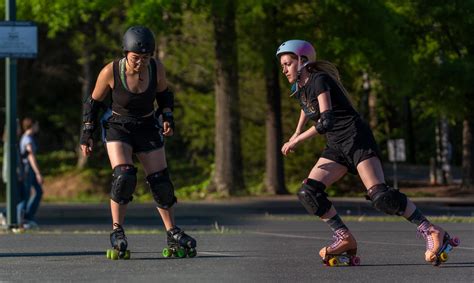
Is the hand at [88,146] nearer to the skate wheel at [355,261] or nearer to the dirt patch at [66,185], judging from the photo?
the skate wheel at [355,261]

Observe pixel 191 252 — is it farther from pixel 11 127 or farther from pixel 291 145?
pixel 11 127

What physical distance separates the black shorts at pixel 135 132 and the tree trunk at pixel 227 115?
60.8 ft

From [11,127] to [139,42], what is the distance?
6693mm

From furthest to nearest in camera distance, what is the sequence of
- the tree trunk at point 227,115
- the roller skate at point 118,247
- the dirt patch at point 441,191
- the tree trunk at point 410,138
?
the tree trunk at point 410,138 → the dirt patch at point 441,191 → the tree trunk at point 227,115 → the roller skate at point 118,247

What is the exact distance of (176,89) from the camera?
118 ft

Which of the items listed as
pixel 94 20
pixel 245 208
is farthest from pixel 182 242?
pixel 94 20

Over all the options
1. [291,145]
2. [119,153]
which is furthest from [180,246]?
[291,145]

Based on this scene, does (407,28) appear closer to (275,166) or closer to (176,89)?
(275,166)

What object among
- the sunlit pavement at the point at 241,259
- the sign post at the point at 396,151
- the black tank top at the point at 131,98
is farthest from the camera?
the sign post at the point at 396,151

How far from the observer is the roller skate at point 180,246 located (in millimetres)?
10398

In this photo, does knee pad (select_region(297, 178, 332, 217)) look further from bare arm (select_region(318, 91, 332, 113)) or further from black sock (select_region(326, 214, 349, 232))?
bare arm (select_region(318, 91, 332, 113))

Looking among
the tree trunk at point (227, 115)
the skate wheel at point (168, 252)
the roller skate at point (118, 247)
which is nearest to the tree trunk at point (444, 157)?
the tree trunk at point (227, 115)

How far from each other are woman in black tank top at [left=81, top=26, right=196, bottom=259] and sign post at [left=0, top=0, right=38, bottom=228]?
18.1 feet

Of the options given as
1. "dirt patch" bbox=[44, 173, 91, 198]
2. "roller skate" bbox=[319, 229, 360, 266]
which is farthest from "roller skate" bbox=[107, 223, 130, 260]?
"dirt patch" bbox=[44, 173, 91, 198]
